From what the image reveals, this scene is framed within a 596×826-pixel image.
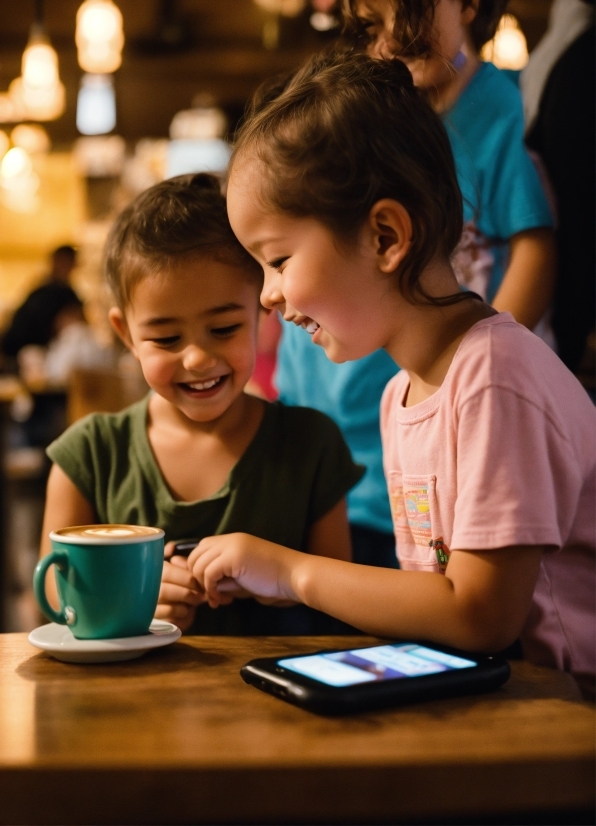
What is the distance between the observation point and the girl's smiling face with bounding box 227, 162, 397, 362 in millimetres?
915

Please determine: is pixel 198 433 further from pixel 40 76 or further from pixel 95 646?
pixel 40 76

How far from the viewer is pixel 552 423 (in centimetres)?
84

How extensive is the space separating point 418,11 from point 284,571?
0.63 m

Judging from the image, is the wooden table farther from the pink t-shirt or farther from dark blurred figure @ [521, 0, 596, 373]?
dark blurred figure @ [521, 0, 596, 373]

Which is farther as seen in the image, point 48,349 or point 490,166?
point 48,349

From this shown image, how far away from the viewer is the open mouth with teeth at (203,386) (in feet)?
3.67

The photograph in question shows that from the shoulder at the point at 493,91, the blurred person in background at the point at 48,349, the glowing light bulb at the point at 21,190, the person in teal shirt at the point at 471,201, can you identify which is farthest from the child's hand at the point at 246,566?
the glowing light bulb at the point at 21,190

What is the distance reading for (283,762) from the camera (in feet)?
1.93

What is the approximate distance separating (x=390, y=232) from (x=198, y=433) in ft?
1.35

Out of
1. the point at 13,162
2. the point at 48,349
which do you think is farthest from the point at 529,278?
the point at 48,349

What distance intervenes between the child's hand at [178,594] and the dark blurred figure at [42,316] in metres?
5.98

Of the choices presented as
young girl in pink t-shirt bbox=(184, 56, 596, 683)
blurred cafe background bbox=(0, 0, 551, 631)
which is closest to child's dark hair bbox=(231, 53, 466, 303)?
young girl in pink t-shirt bbox=(184, 56, 596, 683)

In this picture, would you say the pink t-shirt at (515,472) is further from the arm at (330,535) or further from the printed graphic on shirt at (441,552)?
the arm at (330,535)

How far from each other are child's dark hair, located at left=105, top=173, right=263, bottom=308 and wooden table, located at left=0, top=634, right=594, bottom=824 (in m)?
0.56
